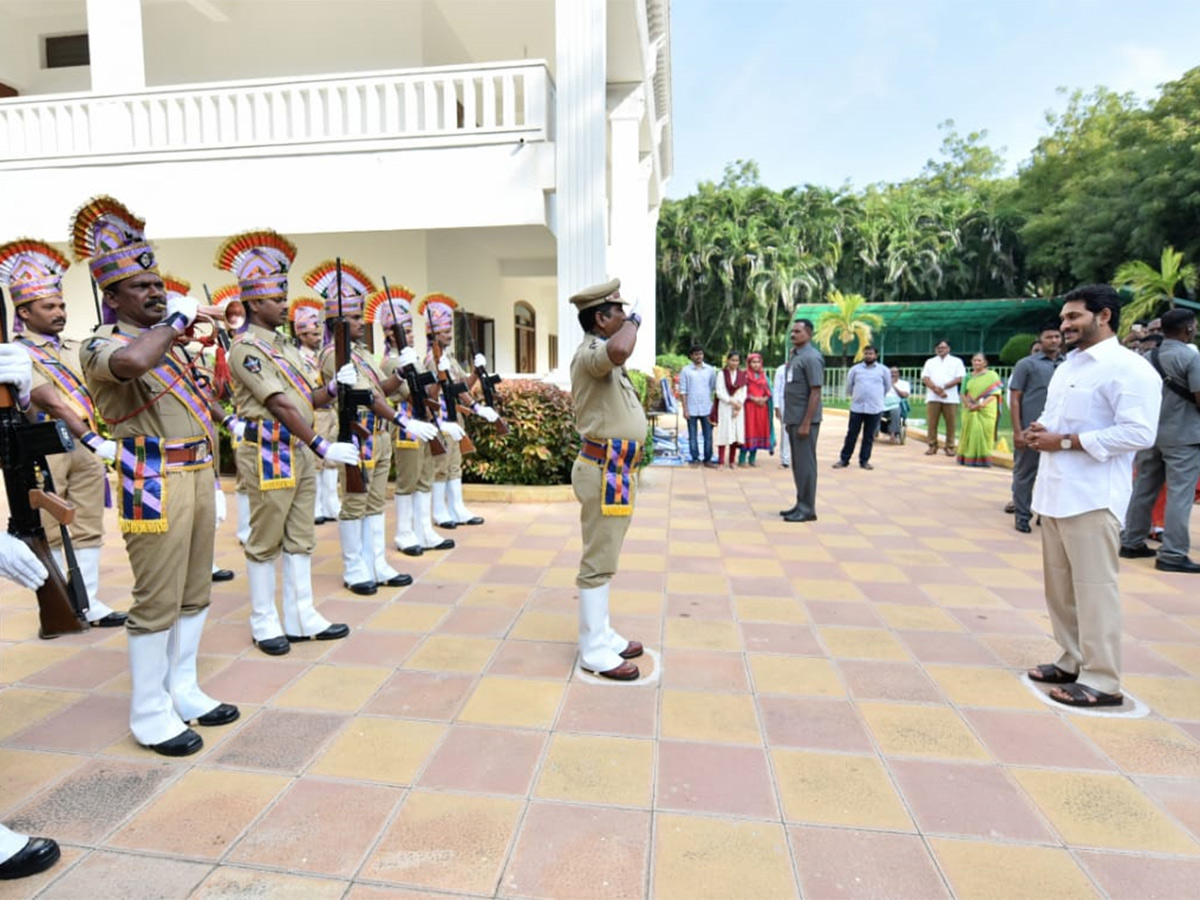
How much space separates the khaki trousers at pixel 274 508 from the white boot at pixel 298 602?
0.08 m

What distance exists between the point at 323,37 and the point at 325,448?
35.7 ft

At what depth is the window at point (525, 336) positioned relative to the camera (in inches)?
627

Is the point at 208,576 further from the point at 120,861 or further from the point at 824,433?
the point at 824,433

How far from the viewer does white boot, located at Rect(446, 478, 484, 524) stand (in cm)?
630

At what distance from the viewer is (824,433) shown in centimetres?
1504

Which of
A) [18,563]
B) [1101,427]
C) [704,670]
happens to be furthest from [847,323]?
[18,563]

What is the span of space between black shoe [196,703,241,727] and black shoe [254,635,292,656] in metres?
0.67

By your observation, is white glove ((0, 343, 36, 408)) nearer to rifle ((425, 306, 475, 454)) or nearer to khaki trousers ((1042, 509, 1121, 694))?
rifle ((425, 306, 475, 454))

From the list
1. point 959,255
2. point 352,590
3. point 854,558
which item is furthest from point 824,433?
point 959,255

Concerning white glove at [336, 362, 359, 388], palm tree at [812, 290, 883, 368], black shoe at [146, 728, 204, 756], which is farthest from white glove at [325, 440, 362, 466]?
palm tree at [812, 290, 883, 368]

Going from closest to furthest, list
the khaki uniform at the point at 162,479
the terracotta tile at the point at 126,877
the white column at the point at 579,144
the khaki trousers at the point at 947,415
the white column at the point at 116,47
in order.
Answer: the terracotta tile at the point at 126,877
the khaki uniform at the point at 162,479
the white column at the point at 579,144
the white column at the point at 116,47
the khaki trousers at the point at 947,415

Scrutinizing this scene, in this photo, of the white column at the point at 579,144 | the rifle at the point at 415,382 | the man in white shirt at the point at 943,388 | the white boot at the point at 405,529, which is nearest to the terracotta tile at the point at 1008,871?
the rifle at the point at 415,382

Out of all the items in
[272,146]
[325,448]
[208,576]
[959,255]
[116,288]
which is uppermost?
[959,255]

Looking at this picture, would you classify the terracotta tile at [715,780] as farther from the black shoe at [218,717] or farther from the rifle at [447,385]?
the rifle at [447,385]
